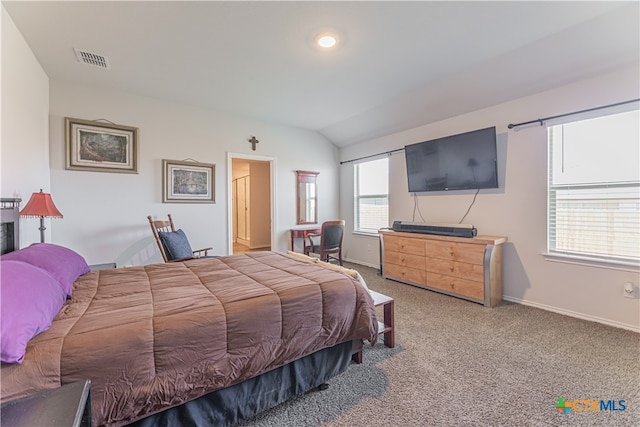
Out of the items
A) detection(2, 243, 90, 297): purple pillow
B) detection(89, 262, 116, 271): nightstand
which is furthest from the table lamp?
detection(89, 262, 116, 271): nightstand

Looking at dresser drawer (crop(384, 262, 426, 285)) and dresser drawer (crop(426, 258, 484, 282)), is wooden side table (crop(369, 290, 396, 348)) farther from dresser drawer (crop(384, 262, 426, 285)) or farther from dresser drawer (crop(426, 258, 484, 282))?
dresser drawer (crop(384, 262, 426, 285))

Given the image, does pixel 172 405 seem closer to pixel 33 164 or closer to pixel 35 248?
pixel 35 248

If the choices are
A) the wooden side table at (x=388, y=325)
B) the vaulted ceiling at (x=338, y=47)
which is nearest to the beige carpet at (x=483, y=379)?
the wooden side table at (x=388, y=325)

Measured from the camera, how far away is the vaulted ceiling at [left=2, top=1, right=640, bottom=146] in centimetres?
209

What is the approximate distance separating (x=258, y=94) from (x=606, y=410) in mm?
4222

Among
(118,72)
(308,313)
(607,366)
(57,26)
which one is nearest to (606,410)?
(607,366)

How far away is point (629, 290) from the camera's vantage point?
2.44m

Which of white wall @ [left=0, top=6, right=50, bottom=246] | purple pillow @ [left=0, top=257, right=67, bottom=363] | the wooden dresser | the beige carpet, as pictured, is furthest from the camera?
the wooden dresser

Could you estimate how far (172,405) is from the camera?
1.24 m

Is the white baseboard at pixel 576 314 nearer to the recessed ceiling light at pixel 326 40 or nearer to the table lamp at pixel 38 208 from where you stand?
the recessed ceiling light at pixel 326 40

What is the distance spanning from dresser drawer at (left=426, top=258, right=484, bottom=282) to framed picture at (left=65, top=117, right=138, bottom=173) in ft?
13.7

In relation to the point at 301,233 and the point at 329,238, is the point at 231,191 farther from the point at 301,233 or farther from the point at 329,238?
the point at 329,238

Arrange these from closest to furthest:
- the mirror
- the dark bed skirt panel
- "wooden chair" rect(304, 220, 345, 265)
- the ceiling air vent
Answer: the dark bed skirt panel, the ceiling air vent, "wooden chair" rect(304, 220, 345, 265), the mirror

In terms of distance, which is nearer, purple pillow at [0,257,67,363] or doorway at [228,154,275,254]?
purple pillow at [0,257,67,363]
